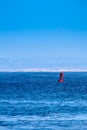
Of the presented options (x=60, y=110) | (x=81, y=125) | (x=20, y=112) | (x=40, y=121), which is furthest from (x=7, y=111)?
(x=81, y=125)

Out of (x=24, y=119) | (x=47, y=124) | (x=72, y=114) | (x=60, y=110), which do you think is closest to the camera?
(x=47, y=124)

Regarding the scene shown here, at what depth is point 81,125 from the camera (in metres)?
39.5

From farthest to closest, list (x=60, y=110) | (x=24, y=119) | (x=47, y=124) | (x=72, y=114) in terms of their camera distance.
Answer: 1. (x=60, y=110)
2. (x=72, y=114)
3. (x=24, y=119)
4. (x=47, y=124)

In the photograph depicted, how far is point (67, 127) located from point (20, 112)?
35.4 feet

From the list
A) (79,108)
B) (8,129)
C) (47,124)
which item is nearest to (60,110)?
(79,108)

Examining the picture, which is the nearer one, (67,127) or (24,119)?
(67,127)

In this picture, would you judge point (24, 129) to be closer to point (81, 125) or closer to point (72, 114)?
point (81, 125)

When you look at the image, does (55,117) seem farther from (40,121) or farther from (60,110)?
(60,110)

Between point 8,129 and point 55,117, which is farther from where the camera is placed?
point 55,117

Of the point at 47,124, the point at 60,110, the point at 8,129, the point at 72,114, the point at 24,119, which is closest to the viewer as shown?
the point at 8,129

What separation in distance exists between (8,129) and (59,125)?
400 cm

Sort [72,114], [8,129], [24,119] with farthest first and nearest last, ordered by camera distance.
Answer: [72,114]
[24,119]
[8,129]

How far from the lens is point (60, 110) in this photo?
50.8 m

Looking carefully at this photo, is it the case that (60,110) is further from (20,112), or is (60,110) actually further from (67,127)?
(67,127)
